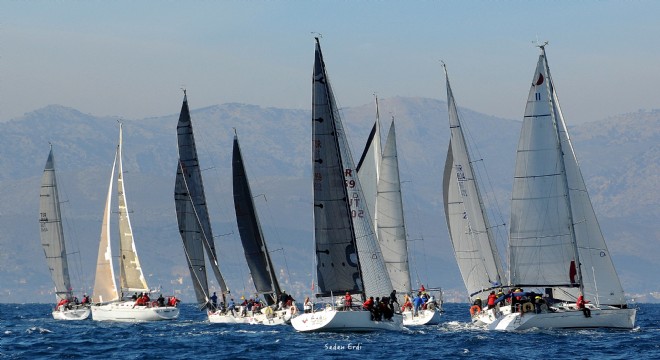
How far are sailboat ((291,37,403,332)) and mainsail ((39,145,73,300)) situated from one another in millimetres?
45420

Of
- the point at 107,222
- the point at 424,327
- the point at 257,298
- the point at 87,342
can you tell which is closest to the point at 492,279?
the point at 424,327

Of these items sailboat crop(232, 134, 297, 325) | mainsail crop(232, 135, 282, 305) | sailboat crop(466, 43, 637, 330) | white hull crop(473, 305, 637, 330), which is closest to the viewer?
white hull crop(473, 305, 637, 330)

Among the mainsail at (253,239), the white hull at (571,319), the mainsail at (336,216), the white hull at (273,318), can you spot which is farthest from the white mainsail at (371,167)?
the white hull at (571,319)

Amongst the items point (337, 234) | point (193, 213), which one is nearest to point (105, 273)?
point (193, 213)

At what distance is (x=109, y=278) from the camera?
301 ft

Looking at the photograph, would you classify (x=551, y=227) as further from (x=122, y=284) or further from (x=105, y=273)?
(x=105, y=273)

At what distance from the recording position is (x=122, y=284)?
90.2m

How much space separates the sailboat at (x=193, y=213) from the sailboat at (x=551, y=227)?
2817cm

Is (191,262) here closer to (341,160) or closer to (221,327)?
(221,327)

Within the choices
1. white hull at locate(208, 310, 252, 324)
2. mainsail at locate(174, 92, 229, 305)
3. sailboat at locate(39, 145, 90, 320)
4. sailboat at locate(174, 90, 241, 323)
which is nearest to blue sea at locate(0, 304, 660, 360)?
white hull at locate(208, 310, 252, 324)

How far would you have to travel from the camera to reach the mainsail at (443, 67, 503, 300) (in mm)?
70938

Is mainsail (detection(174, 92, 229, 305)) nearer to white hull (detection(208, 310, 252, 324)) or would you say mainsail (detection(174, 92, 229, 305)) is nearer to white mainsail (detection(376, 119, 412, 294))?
white hull (detection(208, 310, 252, 324))

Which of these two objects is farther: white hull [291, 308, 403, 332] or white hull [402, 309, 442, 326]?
white hull [402, 309, 442, 326]

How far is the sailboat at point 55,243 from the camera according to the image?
9712cm
